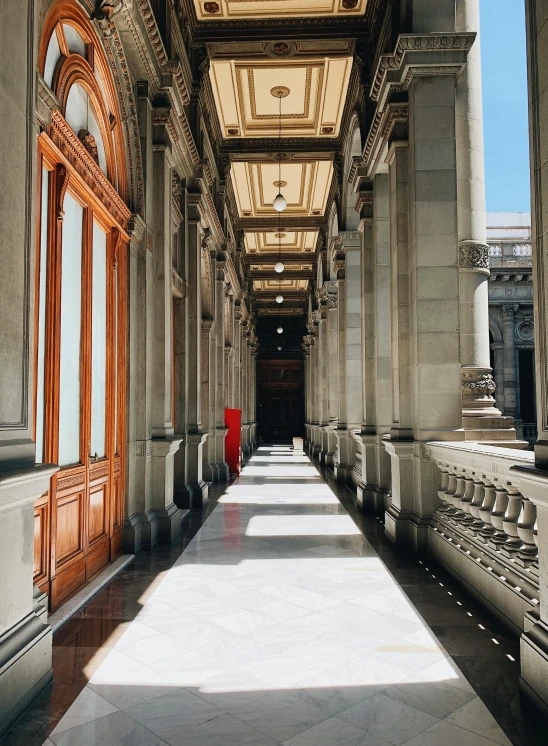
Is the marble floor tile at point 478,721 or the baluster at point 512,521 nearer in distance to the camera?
the marble floor tile at point 478,721

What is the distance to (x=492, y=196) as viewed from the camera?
31.9 meters

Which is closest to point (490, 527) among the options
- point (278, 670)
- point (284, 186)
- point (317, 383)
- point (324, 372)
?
point (278, 670)

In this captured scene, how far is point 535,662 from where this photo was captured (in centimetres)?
341

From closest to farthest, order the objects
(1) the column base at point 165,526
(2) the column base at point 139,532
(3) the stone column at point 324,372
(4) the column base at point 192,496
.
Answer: (2) the column base at point 139,532 < (1) the column base at point 165,526 < (4) the column base at point 192,496 < (3) the stone column at point 324,372

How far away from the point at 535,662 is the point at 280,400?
37318 mm

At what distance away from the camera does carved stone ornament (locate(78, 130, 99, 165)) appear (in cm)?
591

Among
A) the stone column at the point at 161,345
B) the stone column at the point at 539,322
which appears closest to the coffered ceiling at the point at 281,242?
the stone column at the point at 161,345

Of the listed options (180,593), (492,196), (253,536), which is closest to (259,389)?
(492,196)

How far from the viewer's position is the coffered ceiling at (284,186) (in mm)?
18172

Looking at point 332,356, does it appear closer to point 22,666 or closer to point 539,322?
point 539,322

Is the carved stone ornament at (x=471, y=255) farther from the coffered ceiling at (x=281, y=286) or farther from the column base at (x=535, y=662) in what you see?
the coffered ceiling at (x=281, y=286)

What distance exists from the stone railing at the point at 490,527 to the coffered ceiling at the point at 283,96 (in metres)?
9.10

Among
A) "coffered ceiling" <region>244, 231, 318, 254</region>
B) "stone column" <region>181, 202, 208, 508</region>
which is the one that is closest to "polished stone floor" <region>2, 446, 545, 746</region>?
"stone column" <region>181, 202, 208, 508</region>

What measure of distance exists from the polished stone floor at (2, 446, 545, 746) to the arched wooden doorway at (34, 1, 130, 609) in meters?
0.62
